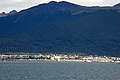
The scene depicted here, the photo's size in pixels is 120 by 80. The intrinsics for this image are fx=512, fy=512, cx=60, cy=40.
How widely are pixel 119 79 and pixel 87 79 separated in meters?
8.51

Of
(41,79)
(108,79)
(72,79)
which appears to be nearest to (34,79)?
(41,79)

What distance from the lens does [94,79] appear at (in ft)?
445

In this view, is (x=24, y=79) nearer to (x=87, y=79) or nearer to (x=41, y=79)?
(x=41, y=79)

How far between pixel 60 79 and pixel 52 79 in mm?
2110

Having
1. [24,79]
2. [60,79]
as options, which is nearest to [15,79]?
[24,79]

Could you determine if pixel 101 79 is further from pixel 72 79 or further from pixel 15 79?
pixel 15 79

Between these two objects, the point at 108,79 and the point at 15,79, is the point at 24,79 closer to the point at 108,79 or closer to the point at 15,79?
the point at 15,79

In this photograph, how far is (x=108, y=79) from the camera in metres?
136

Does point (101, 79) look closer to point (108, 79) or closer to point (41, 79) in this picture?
point (108, 79)

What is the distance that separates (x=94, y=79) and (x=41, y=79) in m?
14.1

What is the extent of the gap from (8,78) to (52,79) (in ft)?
38.2

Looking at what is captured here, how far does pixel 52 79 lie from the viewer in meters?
135

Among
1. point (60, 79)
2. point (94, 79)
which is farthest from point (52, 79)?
point (94, 79)

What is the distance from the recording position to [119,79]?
442 feet
